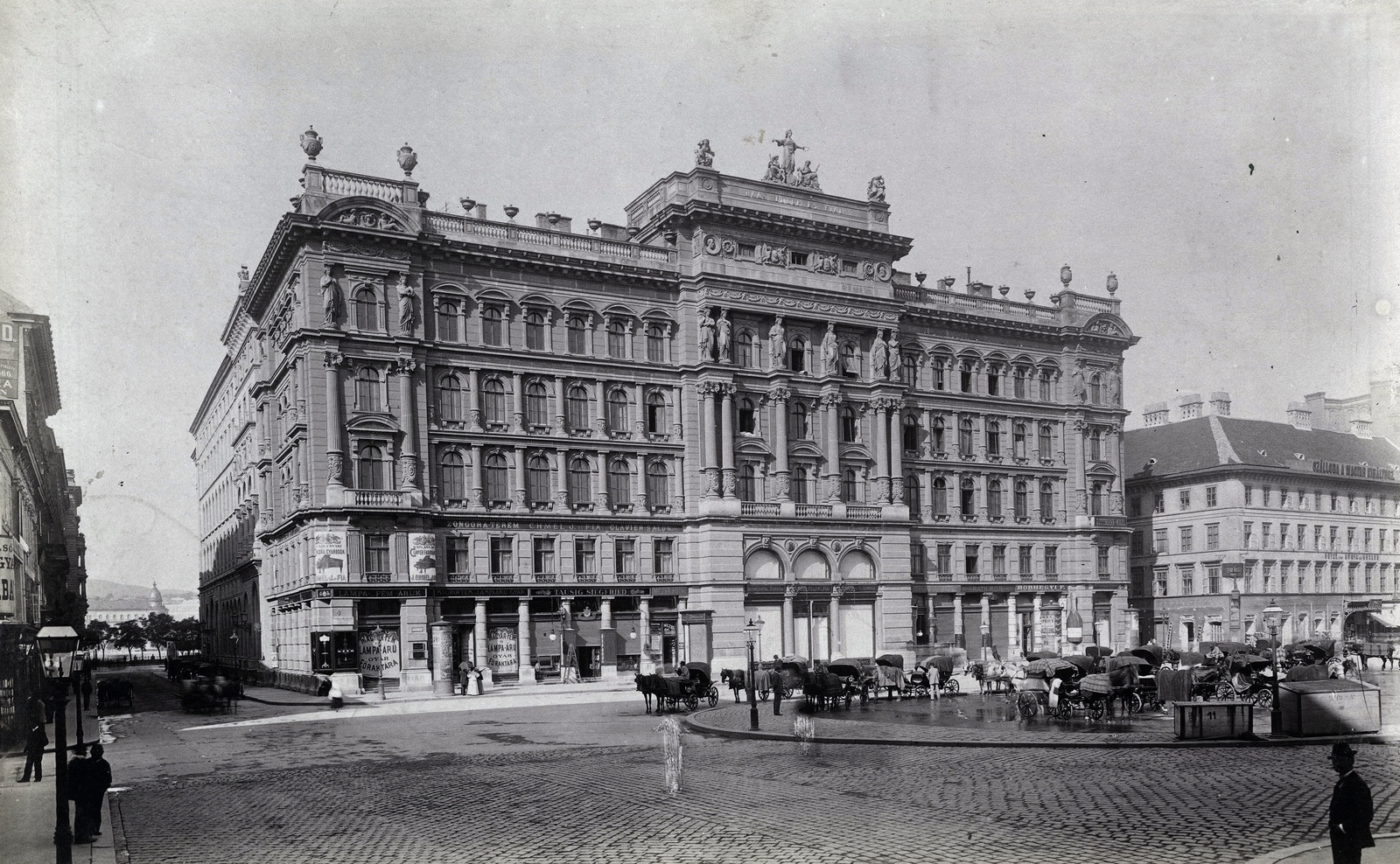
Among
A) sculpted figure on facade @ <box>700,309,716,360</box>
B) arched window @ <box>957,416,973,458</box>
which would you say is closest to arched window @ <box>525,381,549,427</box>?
sculpted figure on facade @ <box>700,309,716,360</box>

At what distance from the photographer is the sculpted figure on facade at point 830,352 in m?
56.7

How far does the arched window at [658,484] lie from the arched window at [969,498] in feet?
60.8

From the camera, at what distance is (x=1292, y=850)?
41.7 feet

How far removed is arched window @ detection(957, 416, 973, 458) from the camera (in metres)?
63.2

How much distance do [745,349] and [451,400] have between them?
48.2ft

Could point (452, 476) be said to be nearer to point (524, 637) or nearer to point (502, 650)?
point (524, 637)

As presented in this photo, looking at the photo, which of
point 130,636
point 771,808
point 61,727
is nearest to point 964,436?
point 771,808

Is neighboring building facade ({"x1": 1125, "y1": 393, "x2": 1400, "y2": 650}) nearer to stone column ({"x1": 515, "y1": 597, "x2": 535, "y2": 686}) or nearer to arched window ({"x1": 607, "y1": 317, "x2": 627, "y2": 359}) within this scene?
arched window ({"x1": 607, "y1": 317, "x2": 627, "y2": 359})

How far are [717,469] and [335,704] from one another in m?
21.4

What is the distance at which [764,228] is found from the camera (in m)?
55.1

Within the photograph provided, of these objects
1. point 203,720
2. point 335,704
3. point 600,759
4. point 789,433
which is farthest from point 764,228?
point 600,759

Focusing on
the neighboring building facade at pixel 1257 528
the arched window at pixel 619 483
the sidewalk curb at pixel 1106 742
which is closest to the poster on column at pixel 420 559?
the arched window at pixel 619 483

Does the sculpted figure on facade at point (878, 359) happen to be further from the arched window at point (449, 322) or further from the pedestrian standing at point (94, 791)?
the pedestrian standing at point (94, 791)

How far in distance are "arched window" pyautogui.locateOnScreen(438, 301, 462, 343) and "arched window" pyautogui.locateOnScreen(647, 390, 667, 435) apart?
9711 mm
